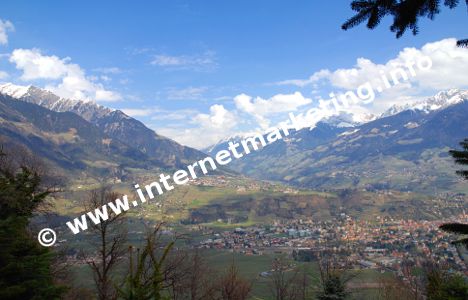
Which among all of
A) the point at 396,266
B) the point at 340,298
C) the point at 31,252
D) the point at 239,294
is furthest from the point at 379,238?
the point at 31,252

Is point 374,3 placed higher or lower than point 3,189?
lower

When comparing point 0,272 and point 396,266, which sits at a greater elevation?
point 0,272

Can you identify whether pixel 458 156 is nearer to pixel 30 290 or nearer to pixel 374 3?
pixel 374 3

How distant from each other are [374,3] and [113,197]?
2571 centimetres

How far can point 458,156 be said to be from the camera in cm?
1180

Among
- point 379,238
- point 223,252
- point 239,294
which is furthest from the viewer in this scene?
point 379,238

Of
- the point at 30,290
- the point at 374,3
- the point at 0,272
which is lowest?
the point at 30,290

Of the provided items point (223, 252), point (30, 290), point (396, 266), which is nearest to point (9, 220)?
point (30, 290)

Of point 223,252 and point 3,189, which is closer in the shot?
point 3,189

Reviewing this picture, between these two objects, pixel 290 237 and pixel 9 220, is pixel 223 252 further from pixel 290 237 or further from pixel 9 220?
pixel 9 220

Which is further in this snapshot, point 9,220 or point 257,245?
point 257,245

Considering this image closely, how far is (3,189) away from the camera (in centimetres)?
1842

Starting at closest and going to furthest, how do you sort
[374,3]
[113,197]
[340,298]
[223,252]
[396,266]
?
[374,3], [340,298], [113,197], [396,266], [223,252]

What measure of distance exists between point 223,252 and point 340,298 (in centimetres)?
13989
